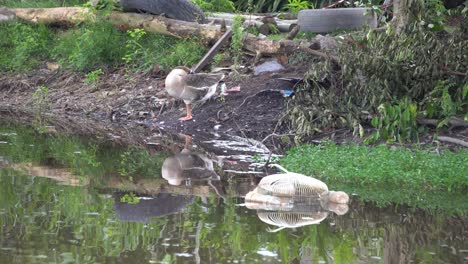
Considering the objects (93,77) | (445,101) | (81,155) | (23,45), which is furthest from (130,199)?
(23,45)

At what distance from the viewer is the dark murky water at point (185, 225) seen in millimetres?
7617

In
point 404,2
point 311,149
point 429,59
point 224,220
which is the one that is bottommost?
point 224,220

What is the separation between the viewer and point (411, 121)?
12.8 metres

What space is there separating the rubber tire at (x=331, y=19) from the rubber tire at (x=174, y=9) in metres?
2.39

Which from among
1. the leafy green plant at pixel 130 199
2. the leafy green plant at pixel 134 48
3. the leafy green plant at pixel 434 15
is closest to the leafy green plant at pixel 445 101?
the leafy green plant at pixel 434 15

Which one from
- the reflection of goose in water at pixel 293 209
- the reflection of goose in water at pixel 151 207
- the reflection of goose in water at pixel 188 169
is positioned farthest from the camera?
the reflection of goose in water at pixel 188 169

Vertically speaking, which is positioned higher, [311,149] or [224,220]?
[311,149]

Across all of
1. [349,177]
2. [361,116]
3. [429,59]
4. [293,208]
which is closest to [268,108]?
[361,116]

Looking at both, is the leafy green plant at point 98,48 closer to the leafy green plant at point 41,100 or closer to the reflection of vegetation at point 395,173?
the leafy green plant at point 41,100

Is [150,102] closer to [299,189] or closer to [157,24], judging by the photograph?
[157,24]

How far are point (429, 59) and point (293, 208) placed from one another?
189 inches

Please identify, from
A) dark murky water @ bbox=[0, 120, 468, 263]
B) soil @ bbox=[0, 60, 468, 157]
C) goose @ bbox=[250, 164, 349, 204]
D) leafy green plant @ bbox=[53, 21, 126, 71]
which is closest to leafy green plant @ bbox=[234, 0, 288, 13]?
leafy green plant @ bbox=[53, 21, 126, 71]

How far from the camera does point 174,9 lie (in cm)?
1822

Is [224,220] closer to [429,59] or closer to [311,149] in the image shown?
[311,149]
